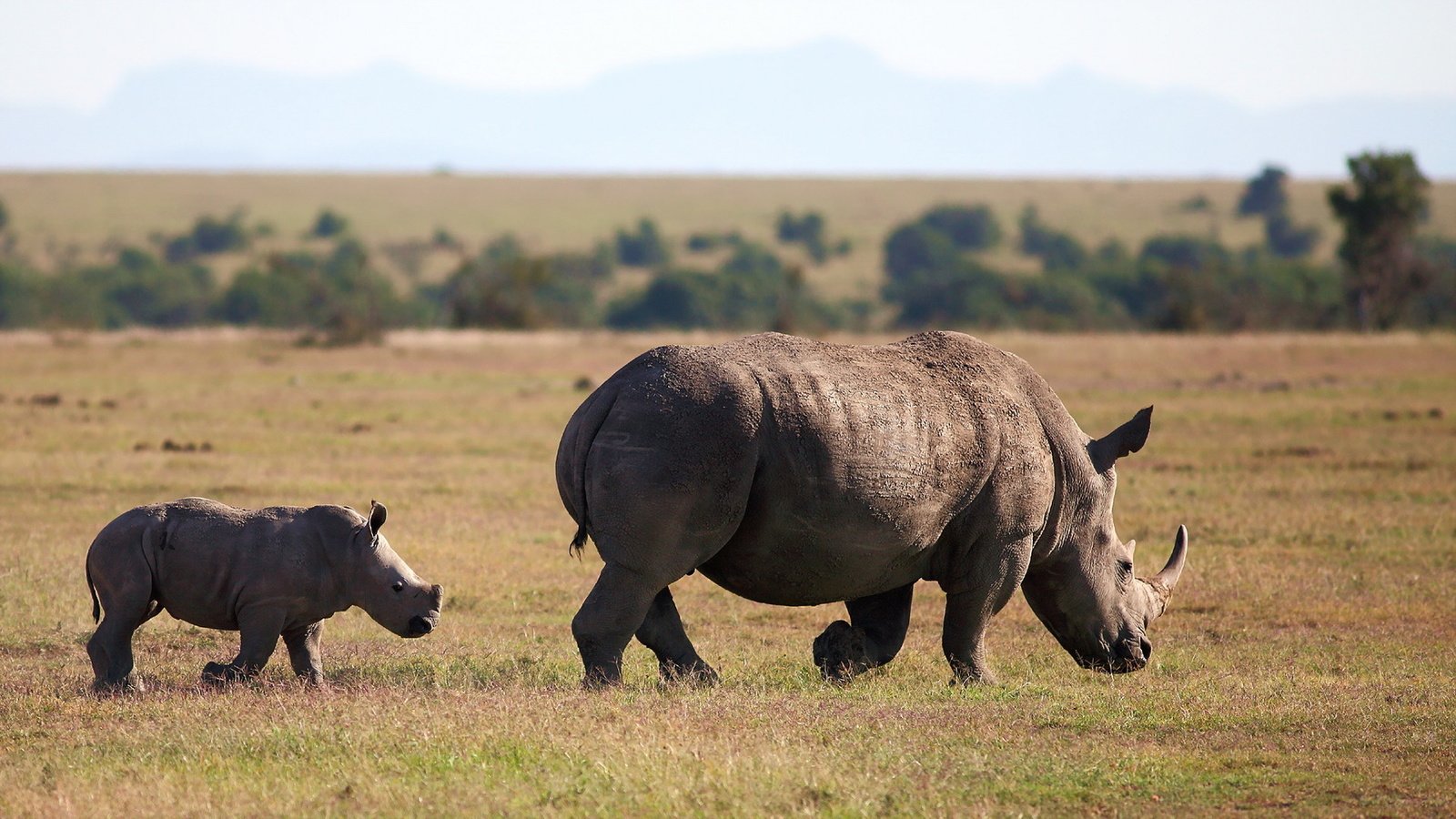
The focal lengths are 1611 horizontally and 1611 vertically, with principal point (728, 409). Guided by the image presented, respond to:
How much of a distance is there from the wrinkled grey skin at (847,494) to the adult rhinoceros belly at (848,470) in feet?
0.04

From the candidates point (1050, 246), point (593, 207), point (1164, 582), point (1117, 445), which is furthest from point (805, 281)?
point (1117, 445)

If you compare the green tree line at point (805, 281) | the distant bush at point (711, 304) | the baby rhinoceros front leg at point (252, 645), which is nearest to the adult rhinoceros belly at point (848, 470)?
the baby rhinoceros front leg at point (252, 645)

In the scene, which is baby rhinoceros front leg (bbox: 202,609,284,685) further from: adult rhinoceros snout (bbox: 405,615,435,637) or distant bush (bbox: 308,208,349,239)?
distant bush (bbox: 308,208,349,239)

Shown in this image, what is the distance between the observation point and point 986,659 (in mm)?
10508

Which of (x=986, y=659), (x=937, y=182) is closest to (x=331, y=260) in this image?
(x=937, y=182)

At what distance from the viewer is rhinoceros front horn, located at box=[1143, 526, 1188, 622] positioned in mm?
10109

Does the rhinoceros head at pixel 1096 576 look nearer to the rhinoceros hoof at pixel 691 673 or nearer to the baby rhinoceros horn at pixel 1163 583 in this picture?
the baby rhinoceros horn at pixel 1163 583

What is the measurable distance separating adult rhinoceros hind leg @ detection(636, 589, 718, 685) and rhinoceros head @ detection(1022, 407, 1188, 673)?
91.0 inches

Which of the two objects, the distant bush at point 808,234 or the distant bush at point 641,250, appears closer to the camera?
the distant bush at point 641,250

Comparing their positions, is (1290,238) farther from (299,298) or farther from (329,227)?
(299,298)

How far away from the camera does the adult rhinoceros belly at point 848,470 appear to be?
8.53 m

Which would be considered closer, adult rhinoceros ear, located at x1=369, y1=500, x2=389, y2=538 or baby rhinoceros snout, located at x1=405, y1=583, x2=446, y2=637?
adult rhinoceros ear, located at x1=369, y1=500, x2=389, y2=538

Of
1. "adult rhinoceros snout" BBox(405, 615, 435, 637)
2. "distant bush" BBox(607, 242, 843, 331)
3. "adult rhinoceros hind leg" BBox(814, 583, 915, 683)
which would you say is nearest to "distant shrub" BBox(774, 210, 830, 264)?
"distant bush" BBox(607, 242, 843, 331)

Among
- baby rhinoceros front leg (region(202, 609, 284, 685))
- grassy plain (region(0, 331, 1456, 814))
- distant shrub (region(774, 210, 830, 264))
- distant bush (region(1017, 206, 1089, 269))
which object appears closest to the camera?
grassy plain (region(0, 331, 1456, 814))
